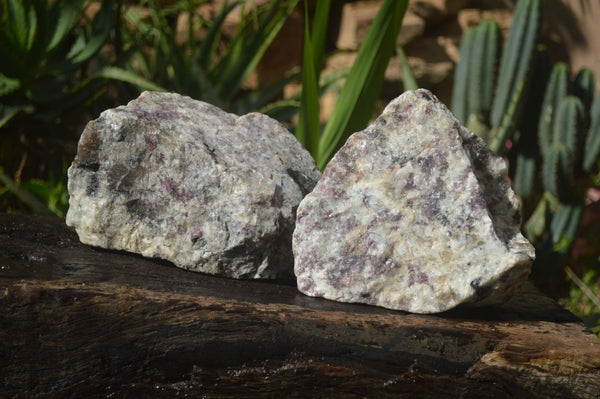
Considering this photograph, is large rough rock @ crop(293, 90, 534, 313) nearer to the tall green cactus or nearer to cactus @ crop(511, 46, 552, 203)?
the tall green cactus

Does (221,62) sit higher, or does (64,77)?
(221,62)

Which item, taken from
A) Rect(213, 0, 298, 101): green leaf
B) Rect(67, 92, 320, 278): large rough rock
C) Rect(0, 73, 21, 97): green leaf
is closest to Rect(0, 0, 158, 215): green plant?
Rect(0, 73, 21, 97): green leaf

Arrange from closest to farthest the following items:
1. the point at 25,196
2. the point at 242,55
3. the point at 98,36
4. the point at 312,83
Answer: the point at 312,83 < the point at 25,196 < the point at 98,36 < the point at 242,55

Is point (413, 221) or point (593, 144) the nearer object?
point (413, 221)

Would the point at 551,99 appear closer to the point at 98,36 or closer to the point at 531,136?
the point at 531,136

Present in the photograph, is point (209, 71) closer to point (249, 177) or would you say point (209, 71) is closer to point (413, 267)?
point (249, 177)

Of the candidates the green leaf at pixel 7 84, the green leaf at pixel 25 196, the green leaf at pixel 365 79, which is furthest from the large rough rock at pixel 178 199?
the green leaf at pixel 7 84

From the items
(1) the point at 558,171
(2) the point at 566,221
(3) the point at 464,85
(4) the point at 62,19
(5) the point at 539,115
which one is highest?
(4) the point at 62,19

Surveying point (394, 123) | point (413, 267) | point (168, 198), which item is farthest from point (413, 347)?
point (168, 198)

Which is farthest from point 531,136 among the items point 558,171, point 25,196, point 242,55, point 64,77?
point 25,196
